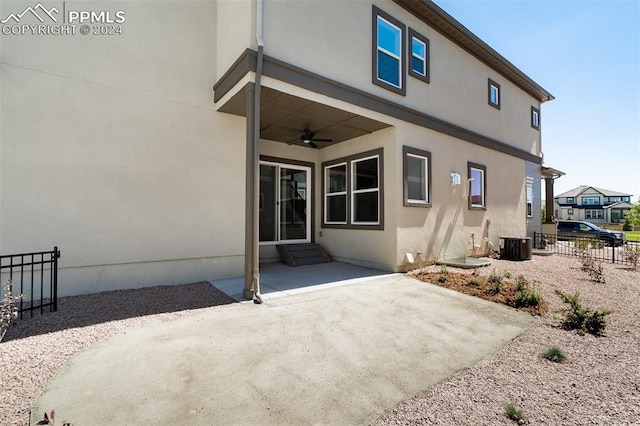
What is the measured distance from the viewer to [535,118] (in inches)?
497

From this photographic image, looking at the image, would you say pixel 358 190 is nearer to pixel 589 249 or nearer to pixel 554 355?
pixel 554 355

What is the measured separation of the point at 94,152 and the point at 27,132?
2.77 feet

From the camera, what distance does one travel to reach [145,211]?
5.36 metres

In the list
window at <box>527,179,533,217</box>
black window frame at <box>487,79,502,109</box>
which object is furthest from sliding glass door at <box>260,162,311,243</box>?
window at <box>527,179,533,217</box>

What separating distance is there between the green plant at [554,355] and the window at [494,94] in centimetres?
938

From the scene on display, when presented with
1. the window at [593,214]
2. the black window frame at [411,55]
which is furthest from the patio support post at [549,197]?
the window at [593,214]

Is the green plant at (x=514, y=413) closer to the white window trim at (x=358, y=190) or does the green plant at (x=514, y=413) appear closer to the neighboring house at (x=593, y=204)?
the white window trim at (x=358, y=190)

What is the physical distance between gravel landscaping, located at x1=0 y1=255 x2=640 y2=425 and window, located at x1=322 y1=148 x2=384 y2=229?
3.88 meters

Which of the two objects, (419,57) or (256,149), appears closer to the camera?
(256,149)

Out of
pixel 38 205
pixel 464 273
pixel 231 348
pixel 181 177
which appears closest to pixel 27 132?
pixel 38 205

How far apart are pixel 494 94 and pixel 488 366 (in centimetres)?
1057

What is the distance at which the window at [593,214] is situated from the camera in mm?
47750

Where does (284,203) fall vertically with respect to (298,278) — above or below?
above

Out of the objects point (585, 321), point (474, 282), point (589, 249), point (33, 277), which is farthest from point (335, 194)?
point (589, 249)
